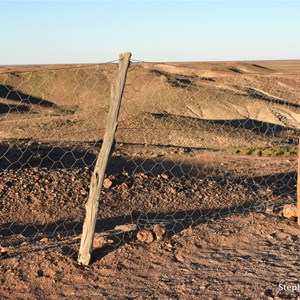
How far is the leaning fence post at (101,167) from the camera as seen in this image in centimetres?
506

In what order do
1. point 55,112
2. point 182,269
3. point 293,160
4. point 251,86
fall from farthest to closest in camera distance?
point 251,86
point 55,112
point 293,160
point 182,269

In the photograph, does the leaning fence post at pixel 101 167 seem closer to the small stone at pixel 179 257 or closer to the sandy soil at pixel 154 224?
the sandy soil at pixel 154 224

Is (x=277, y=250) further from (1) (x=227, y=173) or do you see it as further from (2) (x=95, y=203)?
(1) (x=227, y=173)

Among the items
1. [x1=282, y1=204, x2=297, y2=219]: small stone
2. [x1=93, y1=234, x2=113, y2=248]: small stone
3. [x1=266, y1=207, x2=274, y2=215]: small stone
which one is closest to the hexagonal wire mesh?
[x1=93, y1=234, x2=113, y2=248]: small stone

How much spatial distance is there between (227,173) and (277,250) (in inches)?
219

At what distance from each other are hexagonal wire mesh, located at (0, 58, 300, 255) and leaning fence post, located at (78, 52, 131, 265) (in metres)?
0.35

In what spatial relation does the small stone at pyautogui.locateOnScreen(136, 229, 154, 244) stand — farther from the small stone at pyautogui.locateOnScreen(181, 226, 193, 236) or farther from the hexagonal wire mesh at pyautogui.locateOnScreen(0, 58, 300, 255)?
the small stone at pyautogui.locateOnScreen(181, 226, 193, 236)

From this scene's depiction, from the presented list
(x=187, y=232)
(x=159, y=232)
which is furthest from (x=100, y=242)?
(x=187, y=232)

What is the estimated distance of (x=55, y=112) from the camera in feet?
87.8

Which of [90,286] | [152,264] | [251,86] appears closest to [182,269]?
[152,264]

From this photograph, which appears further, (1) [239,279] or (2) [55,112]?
(2) [55,112]

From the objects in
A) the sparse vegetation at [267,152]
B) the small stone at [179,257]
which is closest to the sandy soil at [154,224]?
the small stone at [179,257]

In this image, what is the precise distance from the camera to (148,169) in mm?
11680

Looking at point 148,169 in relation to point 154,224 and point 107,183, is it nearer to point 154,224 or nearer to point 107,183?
point 107,183
